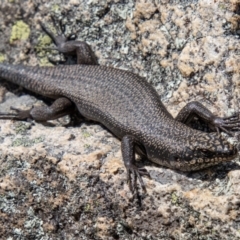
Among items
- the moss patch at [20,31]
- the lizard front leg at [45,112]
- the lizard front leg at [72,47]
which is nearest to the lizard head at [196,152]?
the lizard front leg at [45,112]

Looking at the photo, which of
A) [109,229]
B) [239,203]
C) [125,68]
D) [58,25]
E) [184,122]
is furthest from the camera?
[58,25]

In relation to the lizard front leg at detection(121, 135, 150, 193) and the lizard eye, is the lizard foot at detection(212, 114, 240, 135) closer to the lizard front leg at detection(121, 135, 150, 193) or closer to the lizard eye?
the lizard eye

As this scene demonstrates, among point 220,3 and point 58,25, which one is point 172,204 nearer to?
point 220,3

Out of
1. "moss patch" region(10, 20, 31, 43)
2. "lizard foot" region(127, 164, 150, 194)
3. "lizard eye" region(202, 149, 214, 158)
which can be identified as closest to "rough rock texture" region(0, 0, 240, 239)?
"lizard foot" region(127, 164, 150, 194)

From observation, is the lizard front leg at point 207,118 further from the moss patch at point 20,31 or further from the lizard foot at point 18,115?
the moss patch at point 20,31

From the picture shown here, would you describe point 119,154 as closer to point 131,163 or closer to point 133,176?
point 131,163

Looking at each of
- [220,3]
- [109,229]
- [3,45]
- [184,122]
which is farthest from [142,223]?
[3,45]

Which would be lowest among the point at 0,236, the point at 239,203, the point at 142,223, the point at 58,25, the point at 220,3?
the point at 0,236

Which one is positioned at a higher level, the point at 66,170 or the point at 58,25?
the point at 58,25
